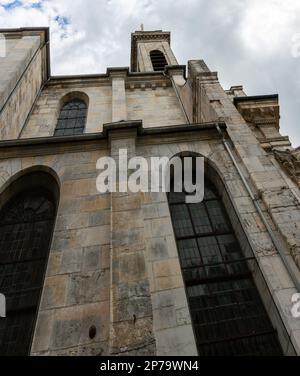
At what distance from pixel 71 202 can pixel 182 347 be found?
3.53m

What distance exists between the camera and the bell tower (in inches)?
757

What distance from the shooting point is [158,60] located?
19984mm

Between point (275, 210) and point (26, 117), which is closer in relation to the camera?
point (275, 210)

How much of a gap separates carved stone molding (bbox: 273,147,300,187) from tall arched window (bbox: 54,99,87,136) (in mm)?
6622

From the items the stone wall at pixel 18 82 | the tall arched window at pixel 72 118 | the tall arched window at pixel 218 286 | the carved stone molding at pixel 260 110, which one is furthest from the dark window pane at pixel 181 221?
the tall arched window at pixel 72 118

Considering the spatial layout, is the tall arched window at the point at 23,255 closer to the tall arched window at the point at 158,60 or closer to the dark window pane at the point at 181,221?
the dark window pane at the point at 181,221

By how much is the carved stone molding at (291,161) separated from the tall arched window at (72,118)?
662cm

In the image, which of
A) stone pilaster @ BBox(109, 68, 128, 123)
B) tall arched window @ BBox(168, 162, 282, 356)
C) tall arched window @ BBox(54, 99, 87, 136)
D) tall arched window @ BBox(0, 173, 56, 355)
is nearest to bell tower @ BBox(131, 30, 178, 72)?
stone pilaster @ BBox(109, 68, 128, 123)

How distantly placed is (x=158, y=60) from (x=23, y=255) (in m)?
17.7

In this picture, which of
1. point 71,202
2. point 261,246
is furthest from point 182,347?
point 71,202

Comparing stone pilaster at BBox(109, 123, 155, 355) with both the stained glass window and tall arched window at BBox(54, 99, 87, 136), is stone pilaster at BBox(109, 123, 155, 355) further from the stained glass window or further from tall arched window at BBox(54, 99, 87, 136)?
tall arched window at BBox(54, 99, 87, 136)

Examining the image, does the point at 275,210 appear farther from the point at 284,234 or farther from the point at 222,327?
the point at 222,327

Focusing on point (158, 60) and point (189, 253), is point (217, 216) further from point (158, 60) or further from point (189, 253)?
point (158, 60)
